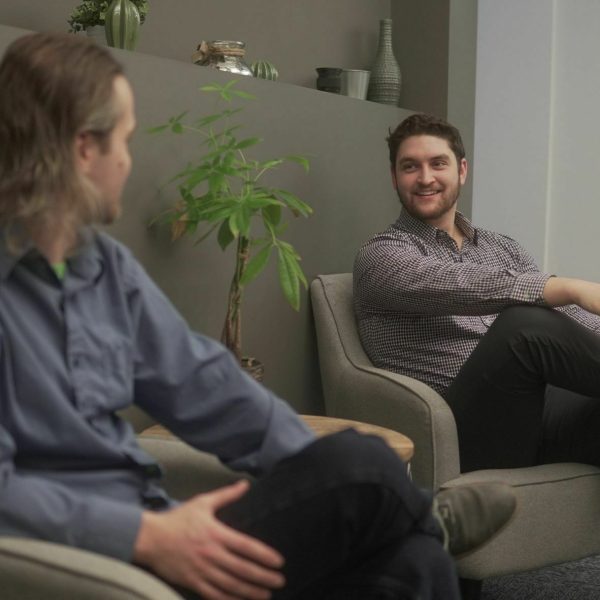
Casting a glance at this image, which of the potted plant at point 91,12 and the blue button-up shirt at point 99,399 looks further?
the potted plant at point 91,12

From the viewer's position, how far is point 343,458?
51.5 inches

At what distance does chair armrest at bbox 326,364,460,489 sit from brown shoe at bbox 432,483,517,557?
0.72 m

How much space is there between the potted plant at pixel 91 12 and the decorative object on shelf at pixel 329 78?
0.99 meters

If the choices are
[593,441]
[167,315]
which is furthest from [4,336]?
[593,441]

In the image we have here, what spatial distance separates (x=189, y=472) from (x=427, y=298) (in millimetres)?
1033

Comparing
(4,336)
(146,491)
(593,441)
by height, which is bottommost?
(593,441)

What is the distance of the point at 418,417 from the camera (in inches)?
92.3

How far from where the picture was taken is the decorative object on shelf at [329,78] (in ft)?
11.0

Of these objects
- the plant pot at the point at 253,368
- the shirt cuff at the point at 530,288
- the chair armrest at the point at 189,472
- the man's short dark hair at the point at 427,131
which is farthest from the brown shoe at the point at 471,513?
the man's short dark hair at the point at 427,131

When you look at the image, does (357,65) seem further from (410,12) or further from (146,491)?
(146,491)

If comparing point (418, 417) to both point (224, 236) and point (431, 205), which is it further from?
point (431, 205)

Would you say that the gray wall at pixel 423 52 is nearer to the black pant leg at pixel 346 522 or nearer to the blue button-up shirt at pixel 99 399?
the blue button-up shirt at pixel 99 399

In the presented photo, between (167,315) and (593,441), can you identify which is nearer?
(167,315)

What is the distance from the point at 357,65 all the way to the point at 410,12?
26 cm
